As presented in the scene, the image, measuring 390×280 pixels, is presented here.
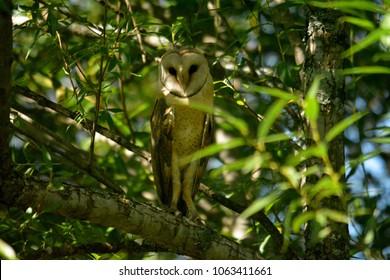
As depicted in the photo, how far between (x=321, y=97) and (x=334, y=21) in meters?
0.41

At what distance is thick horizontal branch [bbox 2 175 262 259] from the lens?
291 cm

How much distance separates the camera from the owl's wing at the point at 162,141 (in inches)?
179

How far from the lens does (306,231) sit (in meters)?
3.51

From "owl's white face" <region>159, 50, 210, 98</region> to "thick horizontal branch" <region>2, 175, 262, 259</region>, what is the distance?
1.27m

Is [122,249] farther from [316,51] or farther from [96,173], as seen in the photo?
[316,51]

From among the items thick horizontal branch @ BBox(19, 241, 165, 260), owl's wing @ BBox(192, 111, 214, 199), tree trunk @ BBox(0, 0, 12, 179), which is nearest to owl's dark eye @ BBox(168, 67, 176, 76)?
owl's wing @ BBox(192, 111, 214, 199)

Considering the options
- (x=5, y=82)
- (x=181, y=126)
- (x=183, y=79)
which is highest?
(x=183, y=79)

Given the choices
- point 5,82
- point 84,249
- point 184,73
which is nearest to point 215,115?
point 184,73

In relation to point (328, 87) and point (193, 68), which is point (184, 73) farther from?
point (328, 87)

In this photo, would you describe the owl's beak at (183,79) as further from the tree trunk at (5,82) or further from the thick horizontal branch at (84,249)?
the tree trunk at (5,82)

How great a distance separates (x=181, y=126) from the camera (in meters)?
4.62

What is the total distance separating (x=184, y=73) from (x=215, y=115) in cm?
78

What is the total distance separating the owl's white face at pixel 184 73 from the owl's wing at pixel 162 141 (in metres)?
0.12

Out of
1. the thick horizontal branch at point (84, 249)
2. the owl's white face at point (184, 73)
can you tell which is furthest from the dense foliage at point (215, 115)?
the owl's white face at point (184, 73)
